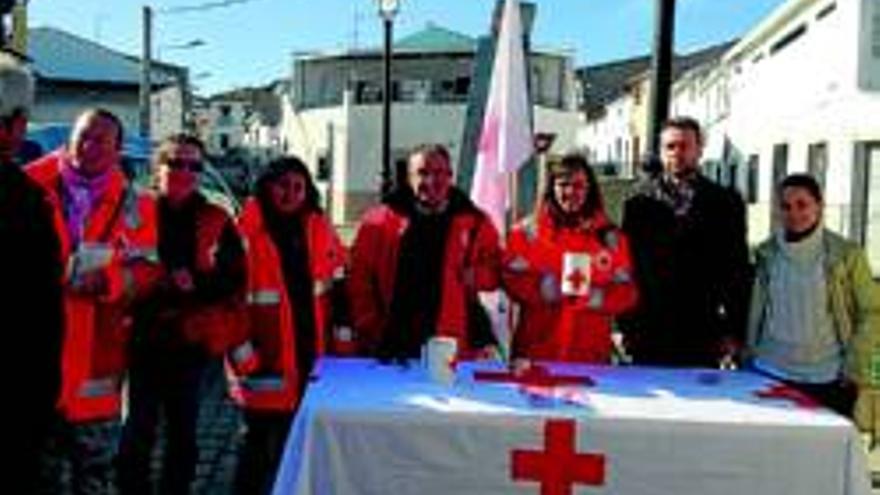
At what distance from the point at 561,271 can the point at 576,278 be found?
10.8 inches

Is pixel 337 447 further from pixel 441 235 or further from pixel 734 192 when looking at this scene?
pixel 734 192

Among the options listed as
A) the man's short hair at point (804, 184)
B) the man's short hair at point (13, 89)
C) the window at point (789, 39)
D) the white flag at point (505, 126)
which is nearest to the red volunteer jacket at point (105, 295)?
the man's short hair at point (13, 89)

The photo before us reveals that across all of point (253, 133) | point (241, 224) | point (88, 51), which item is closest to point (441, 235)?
point (241, 224)

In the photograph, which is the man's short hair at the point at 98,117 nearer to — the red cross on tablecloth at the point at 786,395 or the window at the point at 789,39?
the red cross on tablecloth at the point at 786,395

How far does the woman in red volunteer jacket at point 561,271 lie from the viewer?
6.70 meters

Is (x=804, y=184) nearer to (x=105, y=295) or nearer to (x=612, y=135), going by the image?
(x=105, y=295)

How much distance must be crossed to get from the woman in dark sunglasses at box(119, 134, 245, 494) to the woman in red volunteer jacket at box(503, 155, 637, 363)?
126cm

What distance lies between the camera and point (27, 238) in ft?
13.2

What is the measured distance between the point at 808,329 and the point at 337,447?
93.4 inches

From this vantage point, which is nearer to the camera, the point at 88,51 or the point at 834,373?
the point at 834,373

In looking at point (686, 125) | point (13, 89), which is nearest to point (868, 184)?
point (686, 125)

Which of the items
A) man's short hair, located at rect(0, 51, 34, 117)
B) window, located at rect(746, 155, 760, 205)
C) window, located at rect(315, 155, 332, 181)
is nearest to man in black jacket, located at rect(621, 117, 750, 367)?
man's short hair, located at rect(0, 51, 34, 117)

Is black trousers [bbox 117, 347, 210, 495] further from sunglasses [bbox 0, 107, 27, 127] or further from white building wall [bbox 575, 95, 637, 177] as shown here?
white building wall [bbox 575, 95, 637, 177]

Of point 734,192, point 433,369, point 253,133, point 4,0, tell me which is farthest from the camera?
point 253,133
